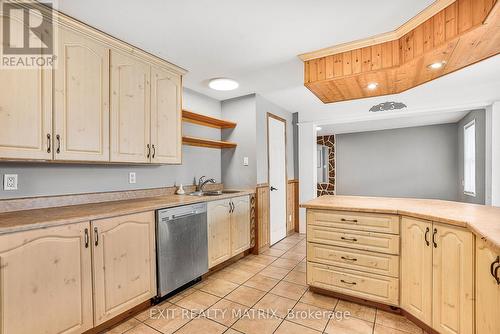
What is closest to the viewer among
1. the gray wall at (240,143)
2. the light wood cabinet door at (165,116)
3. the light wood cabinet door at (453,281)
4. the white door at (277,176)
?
the light wood cabinet door at (453,281)

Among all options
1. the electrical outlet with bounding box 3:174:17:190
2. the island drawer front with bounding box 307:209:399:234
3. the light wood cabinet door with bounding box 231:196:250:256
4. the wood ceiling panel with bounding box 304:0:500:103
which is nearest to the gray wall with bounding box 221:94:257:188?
the light wood cabinet door with bounding box 231:196:250:256

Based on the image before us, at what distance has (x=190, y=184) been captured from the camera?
10.8 ft

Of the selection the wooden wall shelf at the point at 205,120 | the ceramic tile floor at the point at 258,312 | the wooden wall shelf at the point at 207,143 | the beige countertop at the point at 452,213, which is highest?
the wooden wall shelf at the point at 205,120

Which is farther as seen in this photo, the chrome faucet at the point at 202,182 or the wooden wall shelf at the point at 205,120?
the chrome faucet at the point at 202,182

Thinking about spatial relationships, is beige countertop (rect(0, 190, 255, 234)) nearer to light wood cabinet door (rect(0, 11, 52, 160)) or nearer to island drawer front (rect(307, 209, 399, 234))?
light wood cabinet door (rect(0, 11, 52, 160))

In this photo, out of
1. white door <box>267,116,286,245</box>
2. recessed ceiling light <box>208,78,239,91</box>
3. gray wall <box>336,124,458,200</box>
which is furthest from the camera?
gray wall <box>336,124,458,200</box>

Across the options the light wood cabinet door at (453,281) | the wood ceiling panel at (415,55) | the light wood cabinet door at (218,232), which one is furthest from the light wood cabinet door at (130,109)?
the light wood cabinet door at (453,281)

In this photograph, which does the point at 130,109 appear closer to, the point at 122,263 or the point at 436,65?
the point at 122,263

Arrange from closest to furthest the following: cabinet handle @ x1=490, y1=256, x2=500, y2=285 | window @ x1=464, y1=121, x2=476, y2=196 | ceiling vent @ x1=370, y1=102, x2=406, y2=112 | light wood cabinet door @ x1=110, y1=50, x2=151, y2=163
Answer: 1. cabinet handle @ x1=490, y1=256, x2=500, y2=285
2. light wood cabinet door @ x1=110, y1=50, x2=151, y2=163
3. ceiling vent @ x1=370, y1=102, x2=406, y2=112
4. window @ x1=464, y1=121, x2=476, y2=196

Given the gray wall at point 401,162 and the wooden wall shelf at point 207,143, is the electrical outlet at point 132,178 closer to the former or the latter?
the wooden wall shelf at point 207,143

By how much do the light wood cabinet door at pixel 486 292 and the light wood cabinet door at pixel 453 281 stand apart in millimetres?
61

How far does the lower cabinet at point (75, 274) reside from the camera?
1347 mm

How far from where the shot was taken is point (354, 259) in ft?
7.04

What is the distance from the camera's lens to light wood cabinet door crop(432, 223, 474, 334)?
1.47 metres
